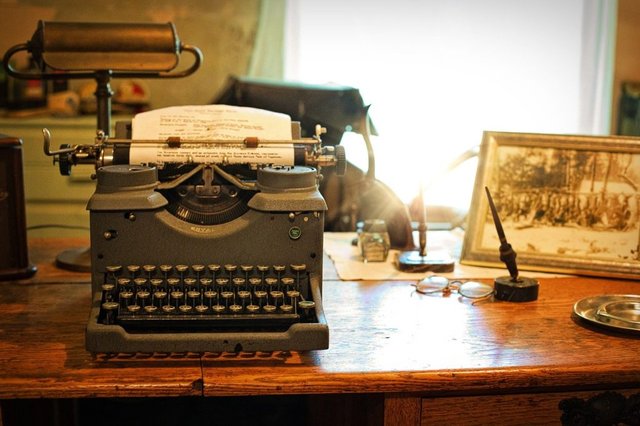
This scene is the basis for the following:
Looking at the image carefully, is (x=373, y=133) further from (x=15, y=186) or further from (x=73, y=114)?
(x=73, y=114)

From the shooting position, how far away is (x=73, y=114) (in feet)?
11.3

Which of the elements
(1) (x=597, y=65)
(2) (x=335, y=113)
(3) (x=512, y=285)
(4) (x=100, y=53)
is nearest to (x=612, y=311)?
(3) (x=512, y=285)

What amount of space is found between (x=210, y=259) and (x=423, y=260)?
62cm

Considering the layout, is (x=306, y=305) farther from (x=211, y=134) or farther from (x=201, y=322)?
(x=211, y=134)

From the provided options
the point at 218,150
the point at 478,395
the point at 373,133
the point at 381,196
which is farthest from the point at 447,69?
the point at 478,395

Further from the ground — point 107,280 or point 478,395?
point 107,280

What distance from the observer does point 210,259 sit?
4.41 ft

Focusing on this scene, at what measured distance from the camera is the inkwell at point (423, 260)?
1769mm

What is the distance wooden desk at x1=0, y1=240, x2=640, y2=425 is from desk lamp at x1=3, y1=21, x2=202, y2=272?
54 centimetres

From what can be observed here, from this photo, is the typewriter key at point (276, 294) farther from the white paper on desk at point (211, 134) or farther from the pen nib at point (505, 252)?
the pen nib at point (505, 252)

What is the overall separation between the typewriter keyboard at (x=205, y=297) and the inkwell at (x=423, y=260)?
47 cm

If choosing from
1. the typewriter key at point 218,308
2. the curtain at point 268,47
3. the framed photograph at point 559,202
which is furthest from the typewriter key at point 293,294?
the curtain at point 268,47

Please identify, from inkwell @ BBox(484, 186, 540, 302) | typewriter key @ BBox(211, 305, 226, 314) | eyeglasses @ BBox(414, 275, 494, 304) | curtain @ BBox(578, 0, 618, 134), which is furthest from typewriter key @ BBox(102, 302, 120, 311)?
curtain @ BBox(578, 0, 618, 134)

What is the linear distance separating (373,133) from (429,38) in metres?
1.57
